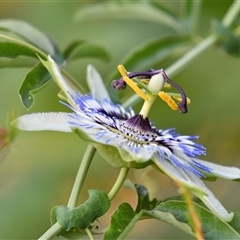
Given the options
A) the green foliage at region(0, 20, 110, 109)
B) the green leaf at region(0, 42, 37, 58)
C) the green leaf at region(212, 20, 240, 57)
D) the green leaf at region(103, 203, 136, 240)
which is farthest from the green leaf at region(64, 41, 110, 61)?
the green leaf at region(103, 203, 136, 240)

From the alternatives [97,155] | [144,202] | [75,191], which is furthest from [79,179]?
[97,155]

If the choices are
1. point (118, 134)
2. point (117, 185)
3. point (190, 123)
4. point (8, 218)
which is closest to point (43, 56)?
point (118, 134)

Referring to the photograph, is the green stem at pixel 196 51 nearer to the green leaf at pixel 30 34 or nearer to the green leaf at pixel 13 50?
the green leaf at pixel 30 34

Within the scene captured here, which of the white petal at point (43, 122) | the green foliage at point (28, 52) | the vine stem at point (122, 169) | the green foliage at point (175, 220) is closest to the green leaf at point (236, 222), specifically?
the green foliage at point (175, 220)

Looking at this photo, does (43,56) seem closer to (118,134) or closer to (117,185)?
(118,134)

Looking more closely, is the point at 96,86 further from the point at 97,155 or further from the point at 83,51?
the point at 97,155

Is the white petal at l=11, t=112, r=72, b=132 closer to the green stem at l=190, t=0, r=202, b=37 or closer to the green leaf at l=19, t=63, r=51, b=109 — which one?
the green leaf at l=19, t=63, r=51, b=109
